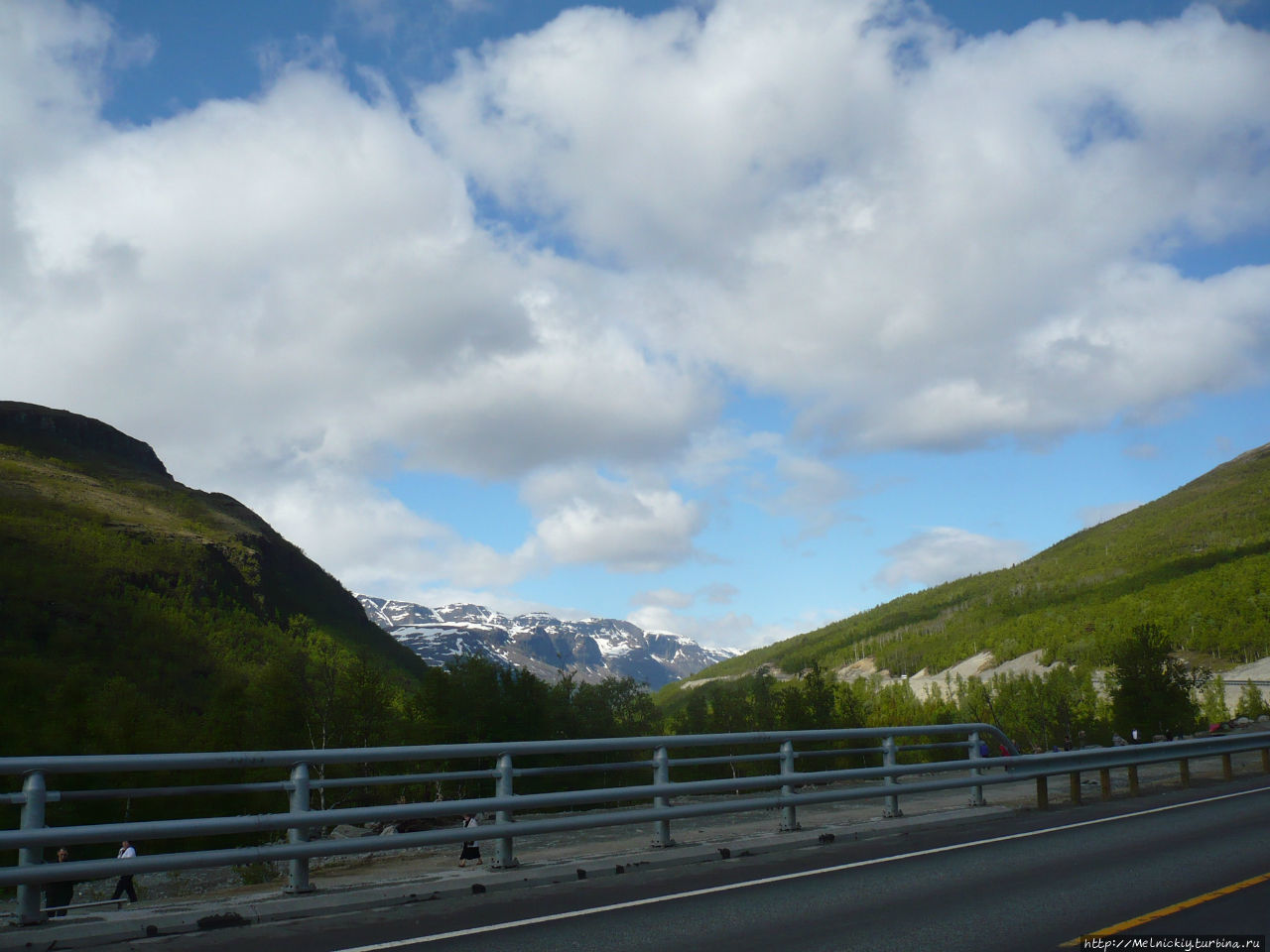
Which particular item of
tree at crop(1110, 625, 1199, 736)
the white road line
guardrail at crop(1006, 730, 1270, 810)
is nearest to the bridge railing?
the white road line

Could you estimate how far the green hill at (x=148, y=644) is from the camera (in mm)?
78312

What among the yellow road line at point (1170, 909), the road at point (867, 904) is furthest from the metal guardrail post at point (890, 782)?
the yellow road line at point (1170, 909)

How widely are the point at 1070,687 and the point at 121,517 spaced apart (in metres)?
164

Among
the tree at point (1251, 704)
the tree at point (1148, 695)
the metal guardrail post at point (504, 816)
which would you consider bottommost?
the tree at point (1251, 704)

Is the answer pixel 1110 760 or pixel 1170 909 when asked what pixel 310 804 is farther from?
pixel 1110 760

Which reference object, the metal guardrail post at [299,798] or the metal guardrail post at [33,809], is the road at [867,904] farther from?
the metal guardrail post at [33,809]

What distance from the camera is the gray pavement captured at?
22.2 ft

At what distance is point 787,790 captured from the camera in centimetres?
1130

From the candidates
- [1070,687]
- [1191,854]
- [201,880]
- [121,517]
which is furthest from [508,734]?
[121,517]

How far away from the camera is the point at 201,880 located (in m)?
32.8

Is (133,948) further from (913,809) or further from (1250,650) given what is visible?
(1250,650)

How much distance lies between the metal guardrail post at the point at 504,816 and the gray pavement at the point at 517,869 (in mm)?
93

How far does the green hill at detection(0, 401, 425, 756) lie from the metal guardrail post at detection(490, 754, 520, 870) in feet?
225

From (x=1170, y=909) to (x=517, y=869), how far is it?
5.36 m
